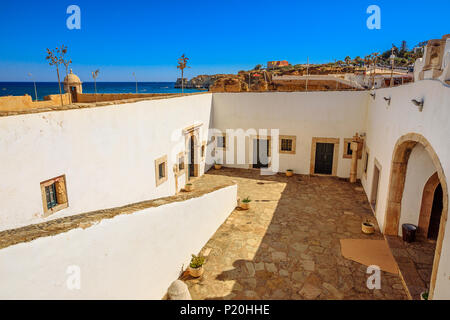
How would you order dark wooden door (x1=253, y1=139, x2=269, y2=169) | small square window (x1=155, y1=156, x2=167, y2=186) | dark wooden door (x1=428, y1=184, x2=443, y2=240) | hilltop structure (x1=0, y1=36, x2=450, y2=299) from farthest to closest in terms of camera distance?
dark wooden door (x1=253, y1=139, x2=269, y2=169), small square window (x1=155, y1=156, x2=167, y2=186), dark wooden door (x1=428, y1=184, x2=443, y2=240), hilltop structure (x1=0, y1=36, x2=450, y2=299)

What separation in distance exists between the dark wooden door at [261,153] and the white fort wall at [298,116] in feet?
0.99

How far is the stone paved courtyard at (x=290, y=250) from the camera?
673 centimetres

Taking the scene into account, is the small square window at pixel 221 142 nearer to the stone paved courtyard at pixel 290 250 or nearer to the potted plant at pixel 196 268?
the stone paved courtyard at pixel 290 250

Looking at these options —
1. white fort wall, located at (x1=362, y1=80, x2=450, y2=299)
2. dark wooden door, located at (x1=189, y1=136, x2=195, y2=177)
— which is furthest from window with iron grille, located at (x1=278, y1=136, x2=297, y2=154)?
dark wooden door, located at (x1=189, y1=136, x2=195, y2=177)

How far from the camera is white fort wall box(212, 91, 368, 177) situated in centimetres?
1486

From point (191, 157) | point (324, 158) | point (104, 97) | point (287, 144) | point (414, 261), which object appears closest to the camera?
point (414, 261)

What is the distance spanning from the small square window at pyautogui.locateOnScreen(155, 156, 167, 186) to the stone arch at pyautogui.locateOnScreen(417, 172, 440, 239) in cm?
885

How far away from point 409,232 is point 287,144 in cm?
862

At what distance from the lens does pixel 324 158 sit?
626 inches

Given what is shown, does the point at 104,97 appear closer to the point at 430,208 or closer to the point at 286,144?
the point at 286,144

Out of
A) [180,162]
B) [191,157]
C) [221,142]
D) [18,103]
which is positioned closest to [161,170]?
[180,162]

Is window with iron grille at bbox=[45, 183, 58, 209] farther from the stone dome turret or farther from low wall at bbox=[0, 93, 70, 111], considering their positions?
the stone dome turret

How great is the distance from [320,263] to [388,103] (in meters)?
5.93
